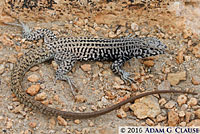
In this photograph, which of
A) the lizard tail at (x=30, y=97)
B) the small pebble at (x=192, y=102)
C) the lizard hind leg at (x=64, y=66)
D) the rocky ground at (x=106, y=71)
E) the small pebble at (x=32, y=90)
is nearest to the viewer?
the lizard tail at (x=30, y=97)

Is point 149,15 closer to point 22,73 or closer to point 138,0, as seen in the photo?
point 138,0

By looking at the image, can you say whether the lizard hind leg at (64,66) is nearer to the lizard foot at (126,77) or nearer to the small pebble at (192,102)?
the lizard foot at (126,77)

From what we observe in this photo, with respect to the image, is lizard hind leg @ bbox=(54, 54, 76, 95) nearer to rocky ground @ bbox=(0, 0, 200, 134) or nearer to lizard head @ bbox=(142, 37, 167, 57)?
rocky ground @ bbox=(0, 0, 200, 134)

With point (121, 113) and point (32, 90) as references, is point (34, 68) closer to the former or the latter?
point (32, 90)

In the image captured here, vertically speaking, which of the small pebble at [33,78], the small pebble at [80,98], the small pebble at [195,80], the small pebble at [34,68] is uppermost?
the small pebble at [34,68]

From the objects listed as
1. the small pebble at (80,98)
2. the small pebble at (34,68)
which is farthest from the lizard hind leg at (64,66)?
the small pebble at (34,68)

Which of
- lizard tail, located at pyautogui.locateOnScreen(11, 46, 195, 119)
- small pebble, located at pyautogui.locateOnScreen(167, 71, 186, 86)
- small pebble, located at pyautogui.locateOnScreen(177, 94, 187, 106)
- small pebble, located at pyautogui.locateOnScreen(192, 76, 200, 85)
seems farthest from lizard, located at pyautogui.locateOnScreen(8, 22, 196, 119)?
small pebble, located at pyautogui.locateOnScreen(192, 76, 200, 85)
